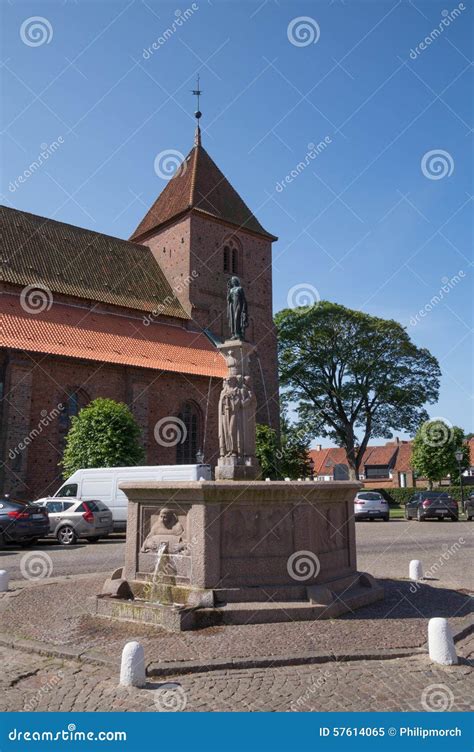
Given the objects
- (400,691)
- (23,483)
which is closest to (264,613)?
(400,691)

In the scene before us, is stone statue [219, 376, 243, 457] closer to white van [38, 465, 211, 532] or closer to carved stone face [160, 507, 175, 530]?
carved stone face [160, 507, 175, 530]

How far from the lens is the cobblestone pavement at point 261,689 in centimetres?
423

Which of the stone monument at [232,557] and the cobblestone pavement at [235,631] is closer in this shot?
the cobblestone pavement at [235,631]

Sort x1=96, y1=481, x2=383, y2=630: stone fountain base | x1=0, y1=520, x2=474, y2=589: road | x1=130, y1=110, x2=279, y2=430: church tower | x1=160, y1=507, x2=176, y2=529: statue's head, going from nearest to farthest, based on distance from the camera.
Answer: x1=96, y1=481, x2=383, y2=630: stone fountain base
x1=160, y1=507, x2=176, y2=529: statue's head
x1=0, y1=520, x2=474, y2=589: road
x1=130, y1=110, x2=279, y2=430: church tower

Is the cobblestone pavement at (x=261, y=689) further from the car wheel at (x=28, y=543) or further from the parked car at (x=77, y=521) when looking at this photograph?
the parked car at (x=77, y=521)

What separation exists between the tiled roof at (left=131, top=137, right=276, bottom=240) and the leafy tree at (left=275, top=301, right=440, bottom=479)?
318 inches

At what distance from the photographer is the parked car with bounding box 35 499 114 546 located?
17.2 m

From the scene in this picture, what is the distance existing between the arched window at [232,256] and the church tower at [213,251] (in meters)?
0.07

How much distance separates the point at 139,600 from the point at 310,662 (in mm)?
2909

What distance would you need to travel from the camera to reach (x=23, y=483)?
23.8 meters

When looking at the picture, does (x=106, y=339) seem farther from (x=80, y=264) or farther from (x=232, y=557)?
(x=232, y=557)

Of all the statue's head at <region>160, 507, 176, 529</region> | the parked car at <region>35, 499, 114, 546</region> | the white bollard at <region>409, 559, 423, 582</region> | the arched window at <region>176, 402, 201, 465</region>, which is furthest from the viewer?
the arched window at <region>176, 402, 201, 465</region>

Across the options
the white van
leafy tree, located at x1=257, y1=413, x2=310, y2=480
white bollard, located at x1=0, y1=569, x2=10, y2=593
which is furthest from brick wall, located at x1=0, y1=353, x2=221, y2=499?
white bollard, located at x1=0, y1=569, x2=10, y2=593

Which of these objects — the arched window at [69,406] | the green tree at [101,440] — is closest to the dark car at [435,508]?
the green tree at [101,440]
